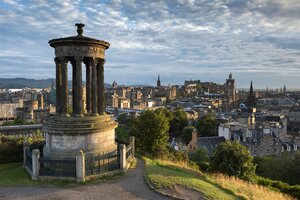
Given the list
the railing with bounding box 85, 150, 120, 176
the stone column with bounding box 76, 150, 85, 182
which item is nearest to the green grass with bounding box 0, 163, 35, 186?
the stone column with bounding box 76, 150, 85, 182

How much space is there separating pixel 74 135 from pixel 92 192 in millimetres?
3963

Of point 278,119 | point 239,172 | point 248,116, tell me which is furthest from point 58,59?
point 278,119

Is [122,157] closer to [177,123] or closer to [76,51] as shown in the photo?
[76,51]

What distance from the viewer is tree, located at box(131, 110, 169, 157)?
2342 centimetres

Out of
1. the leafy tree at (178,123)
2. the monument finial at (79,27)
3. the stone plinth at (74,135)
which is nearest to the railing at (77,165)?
the stone plinth at (74,135)

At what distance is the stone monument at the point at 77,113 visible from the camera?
53.5 feet

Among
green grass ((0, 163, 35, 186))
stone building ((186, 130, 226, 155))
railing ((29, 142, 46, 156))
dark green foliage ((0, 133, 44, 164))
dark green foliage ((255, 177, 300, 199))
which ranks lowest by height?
stone building ((186, 130, 226, 155))

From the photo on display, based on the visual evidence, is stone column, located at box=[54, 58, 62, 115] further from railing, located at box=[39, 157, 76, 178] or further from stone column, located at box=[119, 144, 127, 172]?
stone column, located at box=[119, 144, 127, 172]

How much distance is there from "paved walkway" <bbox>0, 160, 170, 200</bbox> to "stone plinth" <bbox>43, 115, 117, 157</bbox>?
2.72 meters

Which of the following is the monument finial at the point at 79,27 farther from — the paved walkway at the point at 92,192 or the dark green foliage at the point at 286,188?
the dark green foliage at the point at 286,188

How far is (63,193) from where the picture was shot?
42.5ft

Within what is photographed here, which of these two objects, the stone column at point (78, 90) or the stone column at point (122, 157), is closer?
the stone column at point (122, 157)

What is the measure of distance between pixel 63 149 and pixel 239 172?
13598mm

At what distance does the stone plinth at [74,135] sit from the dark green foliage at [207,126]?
55.3 meters
